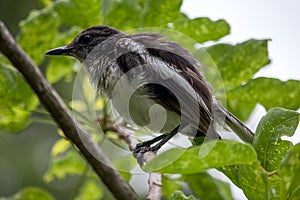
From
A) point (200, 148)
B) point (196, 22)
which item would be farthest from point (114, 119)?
point (200, 148)

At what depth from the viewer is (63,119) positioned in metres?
2.62

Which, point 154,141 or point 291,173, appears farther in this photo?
point 154,141

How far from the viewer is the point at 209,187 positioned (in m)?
2.97

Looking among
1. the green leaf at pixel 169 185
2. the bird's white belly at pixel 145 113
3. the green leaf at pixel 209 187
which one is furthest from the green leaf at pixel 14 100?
the green leaf at pixel 209 187

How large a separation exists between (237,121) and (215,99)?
19 cm

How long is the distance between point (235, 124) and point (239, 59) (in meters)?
0.32

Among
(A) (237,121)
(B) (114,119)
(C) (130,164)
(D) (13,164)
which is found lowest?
(D) (13,164)

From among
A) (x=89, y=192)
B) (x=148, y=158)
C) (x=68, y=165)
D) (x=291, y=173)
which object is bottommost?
(x=89, y=192)

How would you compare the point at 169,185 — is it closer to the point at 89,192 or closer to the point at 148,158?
the point at 148,158

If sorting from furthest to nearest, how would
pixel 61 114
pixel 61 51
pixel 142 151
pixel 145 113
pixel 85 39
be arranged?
pixel 85 39
pixel 61 51
pixel 145 113
pixel 142 151
pixel 61 114

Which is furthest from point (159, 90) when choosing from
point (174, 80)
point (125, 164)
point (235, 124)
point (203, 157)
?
point (203, 157)

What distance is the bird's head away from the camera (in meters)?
3.68

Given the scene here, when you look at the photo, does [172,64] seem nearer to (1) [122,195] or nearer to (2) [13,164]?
(1) [122,195]

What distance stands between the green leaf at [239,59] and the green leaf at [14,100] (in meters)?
0.95
